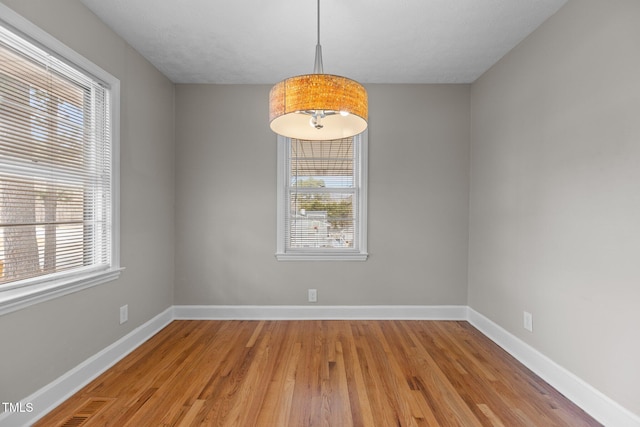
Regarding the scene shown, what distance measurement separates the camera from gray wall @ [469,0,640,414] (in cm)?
169

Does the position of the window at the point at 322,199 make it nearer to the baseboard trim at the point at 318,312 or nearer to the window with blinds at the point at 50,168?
the baseboard trim at the point at 318,312

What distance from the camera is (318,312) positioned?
11.2 feet

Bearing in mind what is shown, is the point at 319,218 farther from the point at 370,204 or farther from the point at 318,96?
the point at 318,96

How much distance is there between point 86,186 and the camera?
2176mm

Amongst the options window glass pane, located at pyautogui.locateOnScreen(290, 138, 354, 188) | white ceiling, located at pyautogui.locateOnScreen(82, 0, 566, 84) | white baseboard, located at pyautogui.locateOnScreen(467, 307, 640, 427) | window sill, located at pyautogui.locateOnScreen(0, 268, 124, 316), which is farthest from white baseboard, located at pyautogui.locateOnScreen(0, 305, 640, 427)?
white ceiling, located at pyautogui.locateOnScreen(82, 0, 566, 84)

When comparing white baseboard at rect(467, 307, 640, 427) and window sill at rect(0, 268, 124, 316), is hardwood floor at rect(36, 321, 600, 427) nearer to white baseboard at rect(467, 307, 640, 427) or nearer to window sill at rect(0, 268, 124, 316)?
white baseboard at rect(467, 307, 640, 427)

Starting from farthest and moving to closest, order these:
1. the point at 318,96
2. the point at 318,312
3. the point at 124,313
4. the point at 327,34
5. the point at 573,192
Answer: the point at 318,312 < the point at 124,313 < the point at 327,34 < the point at 573,192 < the point at 318,96

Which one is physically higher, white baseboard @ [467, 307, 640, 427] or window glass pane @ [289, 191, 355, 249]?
window glass pane @ [289, 191, 355, 249]

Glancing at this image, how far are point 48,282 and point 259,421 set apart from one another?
1.49 meters

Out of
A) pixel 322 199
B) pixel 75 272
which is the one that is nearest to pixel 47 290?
pixel 75 272

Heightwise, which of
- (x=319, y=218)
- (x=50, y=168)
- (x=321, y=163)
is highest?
(x=321, y=163)

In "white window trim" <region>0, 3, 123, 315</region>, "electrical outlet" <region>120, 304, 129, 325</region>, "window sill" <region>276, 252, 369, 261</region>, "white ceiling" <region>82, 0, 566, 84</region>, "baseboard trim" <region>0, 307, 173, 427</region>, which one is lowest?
"baseboard trim" <region>0, 307, 173, 427</region>

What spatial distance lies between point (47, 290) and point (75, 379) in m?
0.67

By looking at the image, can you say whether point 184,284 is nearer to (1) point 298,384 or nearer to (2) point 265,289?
(2) point 265,289
